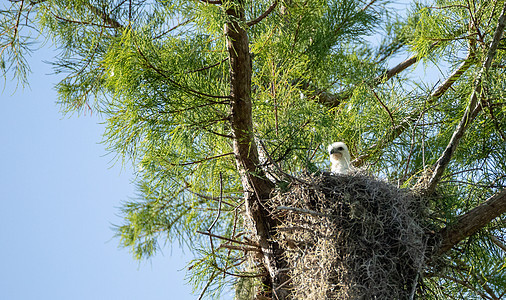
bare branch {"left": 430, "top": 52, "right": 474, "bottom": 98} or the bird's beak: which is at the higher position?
bare branch {"left": 430, "top": 52, "right": 474, "bottom": 98}

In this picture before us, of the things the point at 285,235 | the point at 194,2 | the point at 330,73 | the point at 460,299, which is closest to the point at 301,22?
the point at 330,73

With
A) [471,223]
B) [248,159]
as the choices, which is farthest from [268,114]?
[471,223]

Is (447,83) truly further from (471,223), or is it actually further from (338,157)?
(471,223)

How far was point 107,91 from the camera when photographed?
12.9 feet

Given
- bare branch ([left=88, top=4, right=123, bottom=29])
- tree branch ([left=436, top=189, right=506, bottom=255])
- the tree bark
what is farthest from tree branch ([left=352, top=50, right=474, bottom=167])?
bare branch ([left=88, top=4, right=123, bottom=29])

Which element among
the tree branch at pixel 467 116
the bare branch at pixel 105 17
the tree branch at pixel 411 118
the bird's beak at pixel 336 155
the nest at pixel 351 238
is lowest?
the nest at pixel 351 238

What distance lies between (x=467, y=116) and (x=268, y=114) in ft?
3.73

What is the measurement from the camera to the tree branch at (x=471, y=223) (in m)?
3.29

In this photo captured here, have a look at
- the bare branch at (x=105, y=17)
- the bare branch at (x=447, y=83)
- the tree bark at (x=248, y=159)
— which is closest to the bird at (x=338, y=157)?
the tree bark at (x=248, y=159)

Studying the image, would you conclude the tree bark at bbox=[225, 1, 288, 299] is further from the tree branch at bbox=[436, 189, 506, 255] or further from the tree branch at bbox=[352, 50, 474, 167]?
the tree branch at bbox=[352, 50, 474, 167]

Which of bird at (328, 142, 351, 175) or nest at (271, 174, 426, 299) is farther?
bird at (328, 142, 351, 175)

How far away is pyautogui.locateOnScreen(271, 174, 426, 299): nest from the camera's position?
10.1 feet

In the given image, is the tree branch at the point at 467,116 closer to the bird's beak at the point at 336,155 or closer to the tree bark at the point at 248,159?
the bird's beak at the point at 336,155

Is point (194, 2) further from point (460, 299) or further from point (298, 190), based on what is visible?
point (460, 299)
